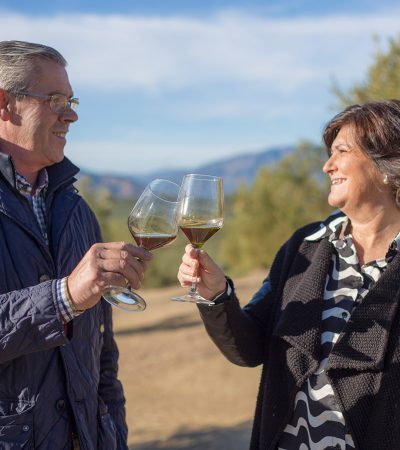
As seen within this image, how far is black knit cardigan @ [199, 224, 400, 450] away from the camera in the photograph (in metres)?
2.91

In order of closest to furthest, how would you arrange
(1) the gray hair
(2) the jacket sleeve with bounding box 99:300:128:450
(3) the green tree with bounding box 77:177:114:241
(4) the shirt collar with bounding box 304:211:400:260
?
(1) the gray hair → (2) the jacket sleeve with bounding box 99:300:128:450 → (4) the shirt collar with bounding box 304:211:400:260 → (3) the green tree with bounding box 77:177:114:241

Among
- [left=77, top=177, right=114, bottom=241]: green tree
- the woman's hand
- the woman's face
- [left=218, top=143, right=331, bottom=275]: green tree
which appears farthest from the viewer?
[left=218, top=143, right=331, bottom=275]: green tree

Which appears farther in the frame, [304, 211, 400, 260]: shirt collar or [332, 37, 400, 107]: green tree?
[332, 37, 400, 107]: green tree

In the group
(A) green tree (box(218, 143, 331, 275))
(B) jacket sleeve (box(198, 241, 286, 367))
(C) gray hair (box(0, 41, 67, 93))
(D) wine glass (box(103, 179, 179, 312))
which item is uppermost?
(C) gray hair (box(0, 41, 67, 93))

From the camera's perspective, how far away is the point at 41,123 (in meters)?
2.76

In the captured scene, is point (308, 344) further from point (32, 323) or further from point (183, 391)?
point (183, 391)

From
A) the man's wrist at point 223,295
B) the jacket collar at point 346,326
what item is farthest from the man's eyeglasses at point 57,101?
the jacket collar at point 346,326

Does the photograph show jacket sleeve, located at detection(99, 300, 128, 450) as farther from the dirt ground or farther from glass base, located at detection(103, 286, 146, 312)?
the dirt ground

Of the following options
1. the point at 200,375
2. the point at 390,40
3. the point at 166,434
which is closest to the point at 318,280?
the point at 166,434

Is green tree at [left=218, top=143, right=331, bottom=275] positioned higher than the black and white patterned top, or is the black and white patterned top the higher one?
the black and white patterned top

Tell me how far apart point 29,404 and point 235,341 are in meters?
1.06

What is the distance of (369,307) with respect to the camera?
10.00 ft

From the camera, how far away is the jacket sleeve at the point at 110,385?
3.11 meters

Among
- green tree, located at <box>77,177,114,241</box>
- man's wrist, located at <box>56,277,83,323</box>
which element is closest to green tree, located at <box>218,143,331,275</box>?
green tree, located at <box>77,177,114,241</box>
